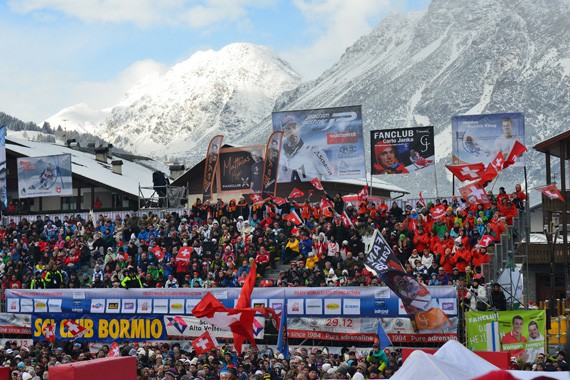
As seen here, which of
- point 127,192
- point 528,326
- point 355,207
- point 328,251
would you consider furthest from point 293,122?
point 528,326

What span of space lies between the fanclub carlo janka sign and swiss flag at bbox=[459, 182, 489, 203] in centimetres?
596

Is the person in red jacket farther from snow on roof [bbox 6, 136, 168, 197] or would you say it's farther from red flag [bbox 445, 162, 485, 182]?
snow on roof [bbox 6, 136, 168, 197]

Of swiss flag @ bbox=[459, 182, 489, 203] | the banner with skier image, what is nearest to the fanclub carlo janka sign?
swiss flag @ bbox=[459, 182, 489, 203]

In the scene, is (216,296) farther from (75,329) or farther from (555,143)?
(555,143)

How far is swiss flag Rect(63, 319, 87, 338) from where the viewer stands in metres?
31.3

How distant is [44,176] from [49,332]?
54.5 feet

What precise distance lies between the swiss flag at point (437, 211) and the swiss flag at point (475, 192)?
1156 millimetres

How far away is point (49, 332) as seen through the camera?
31.7 metres

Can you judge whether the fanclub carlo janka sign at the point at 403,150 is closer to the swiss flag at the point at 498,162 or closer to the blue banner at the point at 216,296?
the swiss flag at the point at 498,162

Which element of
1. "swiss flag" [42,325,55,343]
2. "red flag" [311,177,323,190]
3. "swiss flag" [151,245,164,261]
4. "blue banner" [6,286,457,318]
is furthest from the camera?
"red flag" [311,177,323,190]

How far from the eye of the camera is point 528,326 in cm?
2383

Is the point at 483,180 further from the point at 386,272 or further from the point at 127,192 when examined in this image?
the point at 127,192

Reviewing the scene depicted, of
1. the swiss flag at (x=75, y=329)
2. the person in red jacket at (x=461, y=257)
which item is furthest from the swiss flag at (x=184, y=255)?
the person in red jacket at (x=461, y=257)

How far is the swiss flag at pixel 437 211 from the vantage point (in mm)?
31422
